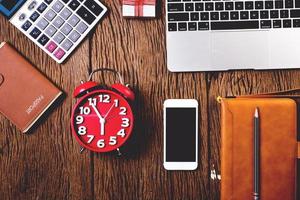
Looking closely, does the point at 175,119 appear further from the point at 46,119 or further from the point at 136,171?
the point at 46,119

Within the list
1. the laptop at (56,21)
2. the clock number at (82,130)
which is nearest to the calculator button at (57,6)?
the laptop at (56,21)

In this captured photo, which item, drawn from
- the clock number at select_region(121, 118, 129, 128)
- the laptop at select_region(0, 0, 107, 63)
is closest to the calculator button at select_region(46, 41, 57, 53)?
the laptop at select_region(0, 0, 107, 63)

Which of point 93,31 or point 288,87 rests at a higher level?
point 93,31

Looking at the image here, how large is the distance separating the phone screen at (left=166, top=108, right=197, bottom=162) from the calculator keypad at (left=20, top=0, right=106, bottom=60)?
0.25 meters

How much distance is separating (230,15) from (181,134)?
0.87 feet

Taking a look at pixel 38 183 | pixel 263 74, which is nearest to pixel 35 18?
pixel 38 183

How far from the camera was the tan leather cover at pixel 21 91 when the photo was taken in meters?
0.87

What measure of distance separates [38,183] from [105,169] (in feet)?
0.48

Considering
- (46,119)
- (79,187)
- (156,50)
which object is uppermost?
(156,50)

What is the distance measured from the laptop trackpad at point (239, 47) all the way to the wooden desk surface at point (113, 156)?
32mm

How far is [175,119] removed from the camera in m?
0.88

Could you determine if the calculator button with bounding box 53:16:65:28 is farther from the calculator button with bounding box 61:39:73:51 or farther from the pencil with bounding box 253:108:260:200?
the pencil with bounding box 253:108:260:200

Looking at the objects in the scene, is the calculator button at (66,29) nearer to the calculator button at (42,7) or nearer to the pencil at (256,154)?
the calculator button at (42,7)

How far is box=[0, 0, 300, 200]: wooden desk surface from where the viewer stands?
89cm
